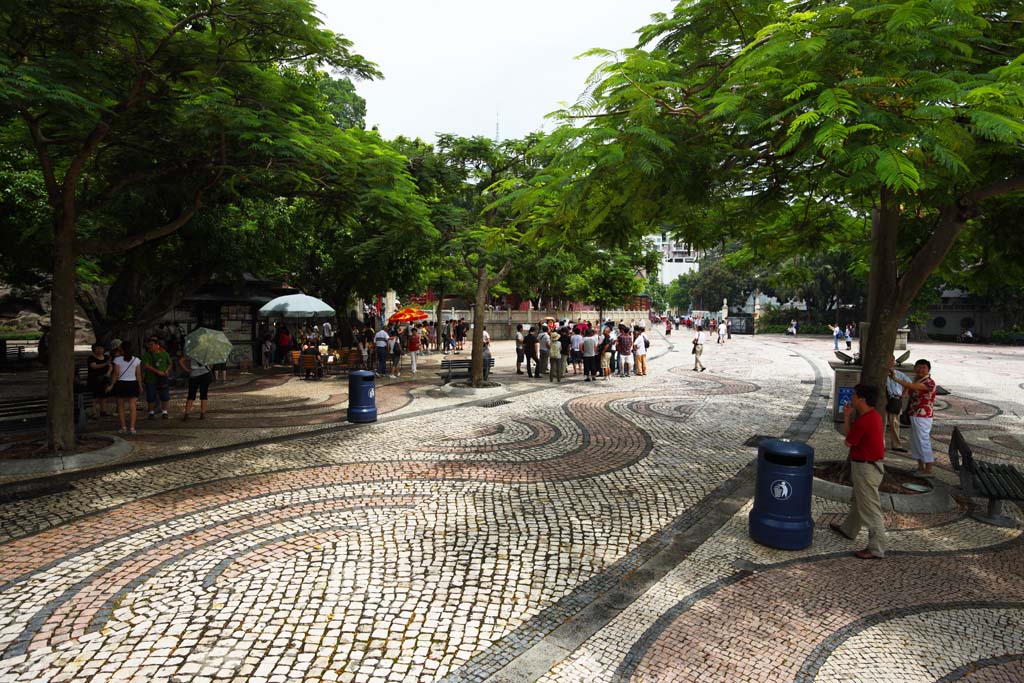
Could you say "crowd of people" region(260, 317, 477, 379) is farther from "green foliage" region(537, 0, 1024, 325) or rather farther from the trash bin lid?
the trash bin lid

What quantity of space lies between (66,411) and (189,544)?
455 cm

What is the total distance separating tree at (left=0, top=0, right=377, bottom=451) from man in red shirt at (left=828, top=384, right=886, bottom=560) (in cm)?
752

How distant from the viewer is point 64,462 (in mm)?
8164

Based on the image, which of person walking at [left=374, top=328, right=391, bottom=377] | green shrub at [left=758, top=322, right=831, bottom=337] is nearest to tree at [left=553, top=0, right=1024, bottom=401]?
person walking at [left=374, top=328, right=391, bottom=377]

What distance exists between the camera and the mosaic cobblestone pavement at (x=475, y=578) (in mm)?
3957

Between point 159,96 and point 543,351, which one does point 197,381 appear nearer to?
point 159,96

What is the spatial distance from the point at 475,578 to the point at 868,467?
156 inches

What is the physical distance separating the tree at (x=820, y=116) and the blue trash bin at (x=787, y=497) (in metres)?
2.58

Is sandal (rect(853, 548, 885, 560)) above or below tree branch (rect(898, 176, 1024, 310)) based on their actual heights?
below

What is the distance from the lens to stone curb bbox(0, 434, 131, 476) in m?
7.87

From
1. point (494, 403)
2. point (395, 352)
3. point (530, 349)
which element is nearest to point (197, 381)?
point (494, 403)

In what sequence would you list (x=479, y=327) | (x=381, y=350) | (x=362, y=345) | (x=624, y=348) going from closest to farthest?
(x=479, y=327), (x=624, y=348), (x=381, y=350), (x=362, y=345)

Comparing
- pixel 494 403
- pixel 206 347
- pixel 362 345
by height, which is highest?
pixel 206 347

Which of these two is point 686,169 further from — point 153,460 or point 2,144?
point 2,144
